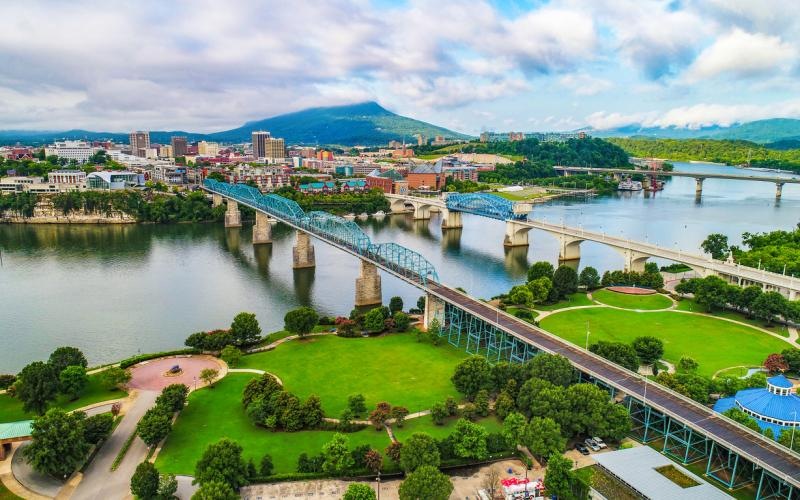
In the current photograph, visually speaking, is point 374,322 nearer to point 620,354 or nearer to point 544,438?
point 620,354

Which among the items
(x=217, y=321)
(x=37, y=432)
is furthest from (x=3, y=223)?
(x=37, y=432)

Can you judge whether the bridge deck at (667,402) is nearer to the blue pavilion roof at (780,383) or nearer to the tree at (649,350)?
the blue pavilion roof at (780,383)

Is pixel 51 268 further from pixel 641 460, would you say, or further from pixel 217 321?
pixel 641 460

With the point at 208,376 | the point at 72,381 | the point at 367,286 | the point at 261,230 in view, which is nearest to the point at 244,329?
the point at 208,376

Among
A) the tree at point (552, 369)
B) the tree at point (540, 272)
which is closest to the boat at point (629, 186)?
the tree at point (540, 272)

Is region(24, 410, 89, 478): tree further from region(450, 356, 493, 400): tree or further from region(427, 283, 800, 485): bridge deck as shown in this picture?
region(427, 283, 800, 485): bridge deck
